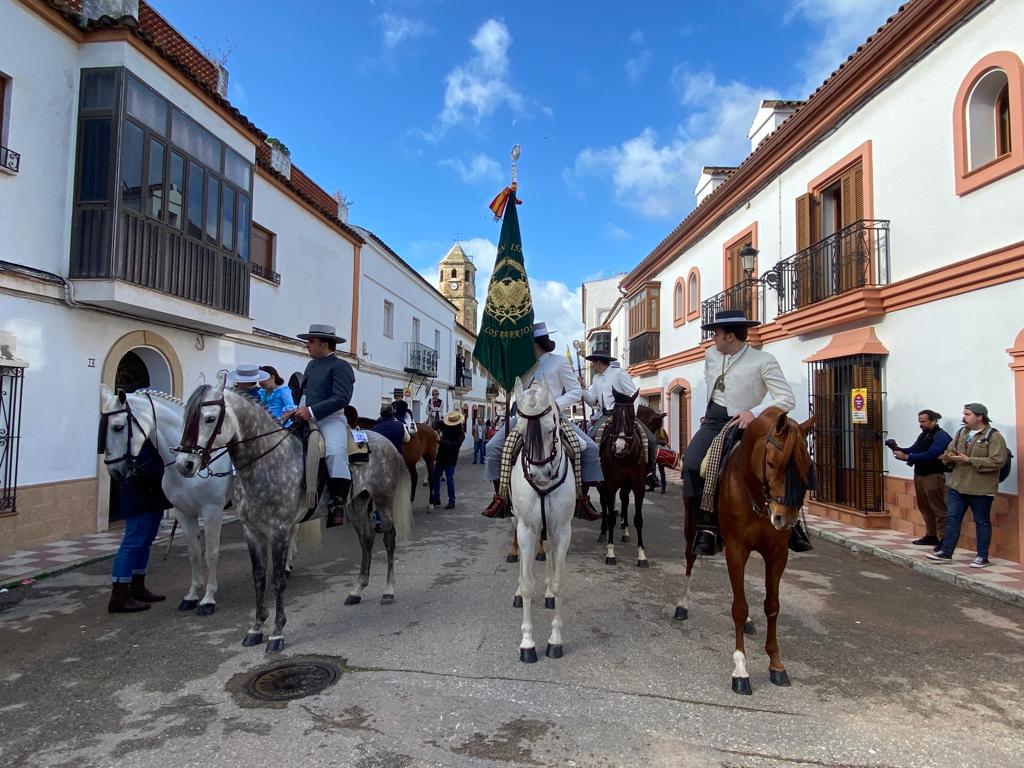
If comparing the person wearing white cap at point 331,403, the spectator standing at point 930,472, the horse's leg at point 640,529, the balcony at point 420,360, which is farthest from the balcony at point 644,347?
the person wearing white cap at point 331,403

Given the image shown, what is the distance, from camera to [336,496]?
196 inches

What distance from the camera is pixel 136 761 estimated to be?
278 cm

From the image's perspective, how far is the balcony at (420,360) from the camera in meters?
22.7

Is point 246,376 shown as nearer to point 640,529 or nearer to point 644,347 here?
point 640,529

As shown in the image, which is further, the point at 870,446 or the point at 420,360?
the point at 420,360

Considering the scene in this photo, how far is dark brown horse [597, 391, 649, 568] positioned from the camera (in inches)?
267

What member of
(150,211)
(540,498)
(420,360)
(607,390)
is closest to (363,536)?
(540,498)

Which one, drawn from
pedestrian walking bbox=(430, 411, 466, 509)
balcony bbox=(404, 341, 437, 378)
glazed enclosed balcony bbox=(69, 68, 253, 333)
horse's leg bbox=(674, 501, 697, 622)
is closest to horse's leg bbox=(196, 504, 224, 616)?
horse's leg bbox=(674, 501, 697, 622)

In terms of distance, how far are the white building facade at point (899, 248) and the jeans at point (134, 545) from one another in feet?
26.3

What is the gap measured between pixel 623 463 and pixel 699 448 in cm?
252

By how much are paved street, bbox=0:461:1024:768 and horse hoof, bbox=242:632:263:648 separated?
0.27 ft

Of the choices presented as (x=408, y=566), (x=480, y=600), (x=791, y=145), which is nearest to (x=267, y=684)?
(x=480, y=600)

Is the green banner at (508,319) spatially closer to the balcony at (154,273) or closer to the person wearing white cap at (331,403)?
the person wearing white cap at (331,403)

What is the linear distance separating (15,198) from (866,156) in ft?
40.4
